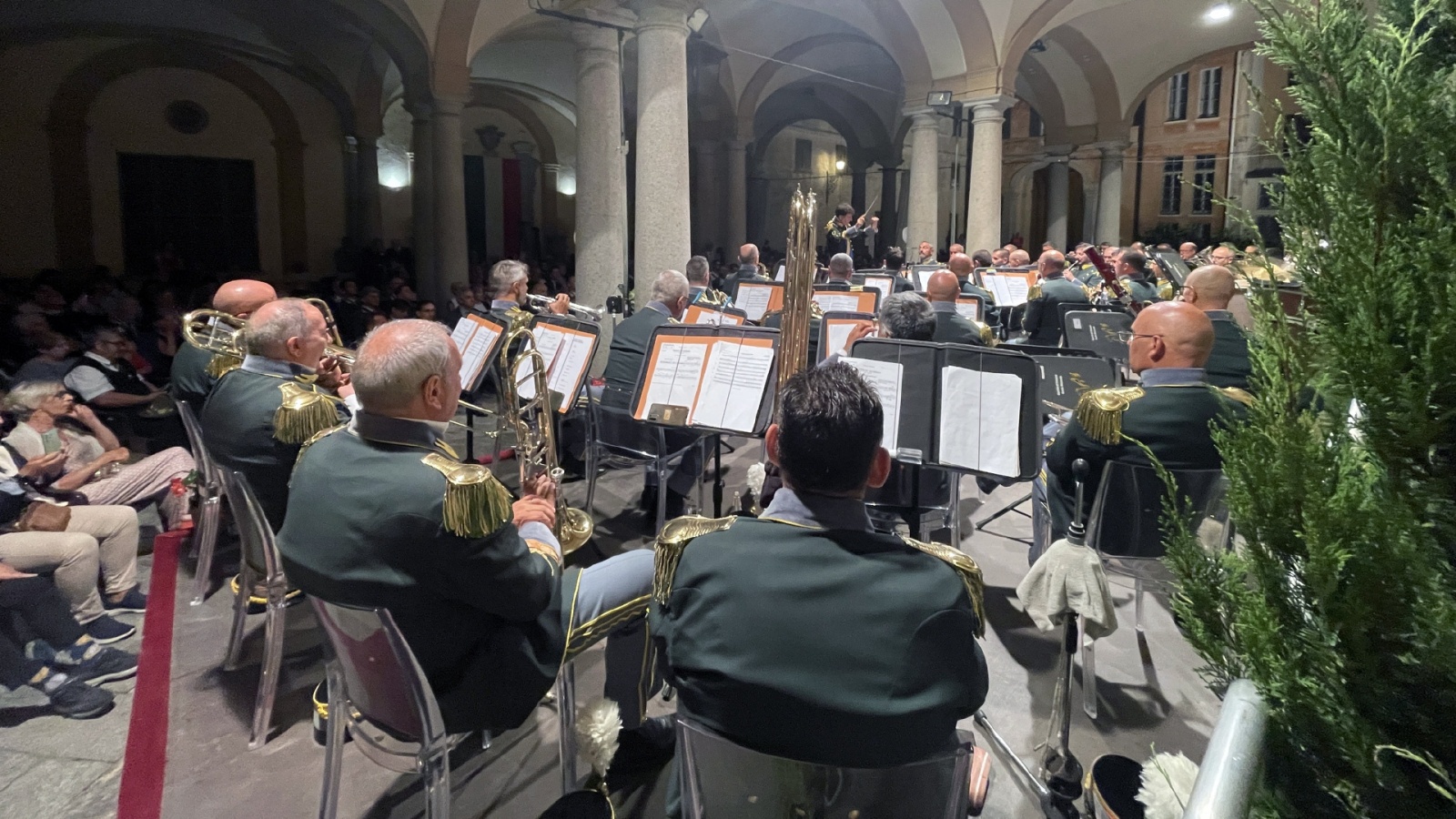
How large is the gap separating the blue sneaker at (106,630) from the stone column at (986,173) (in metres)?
10.4

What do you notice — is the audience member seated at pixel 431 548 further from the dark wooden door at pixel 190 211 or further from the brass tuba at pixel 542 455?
the dark wooden door at pixel 190 211

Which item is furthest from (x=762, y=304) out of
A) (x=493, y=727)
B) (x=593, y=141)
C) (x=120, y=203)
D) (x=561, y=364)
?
(x=120, y=203)

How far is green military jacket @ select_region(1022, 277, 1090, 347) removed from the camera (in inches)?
265

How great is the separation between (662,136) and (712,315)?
169 cm

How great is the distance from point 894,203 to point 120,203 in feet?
51.8

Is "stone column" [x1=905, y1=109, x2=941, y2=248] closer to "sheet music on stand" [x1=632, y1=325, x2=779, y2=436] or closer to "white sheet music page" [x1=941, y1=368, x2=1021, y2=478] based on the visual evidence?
"sheet music on stand" [x1=632, y1=325, x2=779, y2=436]

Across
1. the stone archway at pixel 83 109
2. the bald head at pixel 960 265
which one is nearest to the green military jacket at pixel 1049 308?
the bald head at pixel 960 265

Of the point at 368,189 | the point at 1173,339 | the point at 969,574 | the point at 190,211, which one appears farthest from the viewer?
the point at 368,189

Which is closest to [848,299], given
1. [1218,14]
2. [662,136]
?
[662,136]

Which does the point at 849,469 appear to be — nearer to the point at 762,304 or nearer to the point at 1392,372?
the point at 1392,372

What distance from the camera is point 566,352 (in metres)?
4.28

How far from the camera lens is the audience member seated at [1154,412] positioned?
8.78ft

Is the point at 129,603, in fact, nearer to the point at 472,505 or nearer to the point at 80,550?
the point at 80,550

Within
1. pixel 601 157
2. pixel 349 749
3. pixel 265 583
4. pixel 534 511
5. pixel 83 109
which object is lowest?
pixel 349 749
